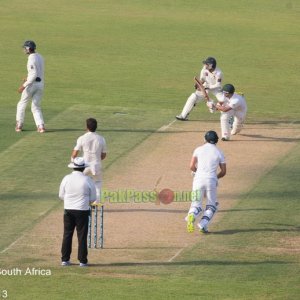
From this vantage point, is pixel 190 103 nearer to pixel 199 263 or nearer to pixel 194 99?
pixel 194 99

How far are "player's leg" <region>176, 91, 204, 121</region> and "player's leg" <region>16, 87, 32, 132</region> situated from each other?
3973mm

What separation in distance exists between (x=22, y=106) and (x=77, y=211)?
9503 mm

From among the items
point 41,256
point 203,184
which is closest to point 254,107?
point 203,184

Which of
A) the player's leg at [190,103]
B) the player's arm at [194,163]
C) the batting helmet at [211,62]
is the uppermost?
the batting helmet at [211,62]

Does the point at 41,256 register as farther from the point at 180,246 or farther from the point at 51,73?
the point at 51,73

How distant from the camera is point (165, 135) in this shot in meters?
28.3

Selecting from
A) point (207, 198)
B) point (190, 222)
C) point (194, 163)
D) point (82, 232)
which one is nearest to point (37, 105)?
point (194, 163)

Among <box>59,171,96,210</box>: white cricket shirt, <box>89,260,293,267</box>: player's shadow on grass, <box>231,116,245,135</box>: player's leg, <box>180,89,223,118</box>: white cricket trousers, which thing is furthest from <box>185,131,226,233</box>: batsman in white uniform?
<box>180,89,223,118</box>: white cricket trousers

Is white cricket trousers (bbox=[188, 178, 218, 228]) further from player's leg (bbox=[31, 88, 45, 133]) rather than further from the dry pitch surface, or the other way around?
player's leg (bbox=[31, 88, 45, 133])

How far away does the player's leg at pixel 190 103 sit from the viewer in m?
29.2

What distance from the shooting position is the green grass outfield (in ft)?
59.3

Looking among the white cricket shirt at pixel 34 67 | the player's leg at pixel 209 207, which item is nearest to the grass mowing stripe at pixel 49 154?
the white cricket shirt at pixel 34 67

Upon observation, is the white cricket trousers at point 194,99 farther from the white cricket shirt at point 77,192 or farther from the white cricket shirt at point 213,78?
the white cricket shirt at point 77,192

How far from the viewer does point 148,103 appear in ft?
105
